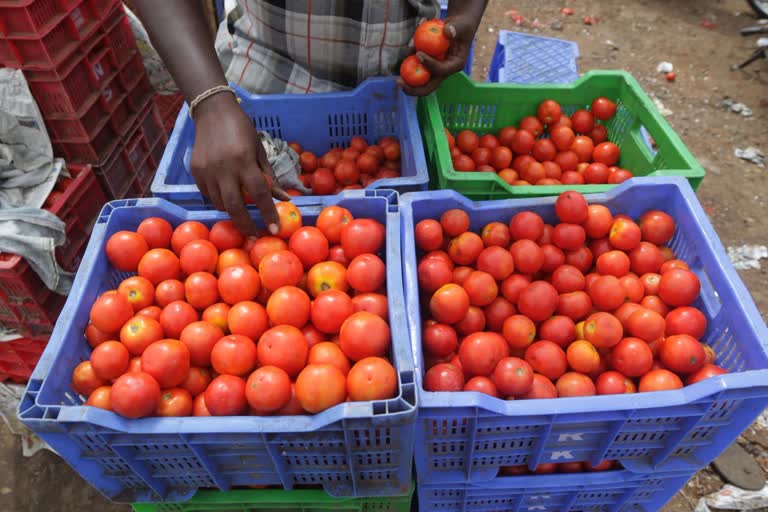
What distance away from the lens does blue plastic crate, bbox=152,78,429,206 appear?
232 centimetres

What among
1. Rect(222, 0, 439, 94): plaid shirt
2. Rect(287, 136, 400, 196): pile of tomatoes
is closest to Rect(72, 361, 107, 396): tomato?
Rect(287, 136, 400, 196): pile of tomatoes

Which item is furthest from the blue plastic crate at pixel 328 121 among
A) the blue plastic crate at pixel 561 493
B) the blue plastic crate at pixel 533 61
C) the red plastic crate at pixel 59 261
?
the blue plastic crate at pixel 533 61

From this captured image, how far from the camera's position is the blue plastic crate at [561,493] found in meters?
1.78

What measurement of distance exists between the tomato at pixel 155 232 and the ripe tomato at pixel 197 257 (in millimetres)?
133

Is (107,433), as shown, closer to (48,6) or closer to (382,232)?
(382,232)

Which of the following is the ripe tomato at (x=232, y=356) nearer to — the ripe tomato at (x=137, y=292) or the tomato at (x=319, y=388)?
the tomato at (x=319, y=388)

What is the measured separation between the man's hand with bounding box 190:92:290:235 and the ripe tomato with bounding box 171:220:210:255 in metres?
0.16

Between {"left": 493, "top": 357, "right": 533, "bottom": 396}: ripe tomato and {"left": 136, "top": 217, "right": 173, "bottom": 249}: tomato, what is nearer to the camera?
{"left": 493, "top": 357, "right": 533, "bottom": 396}: ripe tomato

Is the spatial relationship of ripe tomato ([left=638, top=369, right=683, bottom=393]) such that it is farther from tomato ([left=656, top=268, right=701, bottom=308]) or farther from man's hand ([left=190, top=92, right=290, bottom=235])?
man's hand ([left=190, top=92, right=290, bottom=235])

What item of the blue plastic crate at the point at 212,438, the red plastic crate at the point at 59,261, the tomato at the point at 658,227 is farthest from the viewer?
the red plastic crate at the point at 59,261

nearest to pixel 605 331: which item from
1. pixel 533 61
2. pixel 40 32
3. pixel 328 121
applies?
pixel 328 121

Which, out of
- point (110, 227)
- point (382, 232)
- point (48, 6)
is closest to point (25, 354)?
point (110, 227)

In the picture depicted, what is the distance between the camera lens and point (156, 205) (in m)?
1.92

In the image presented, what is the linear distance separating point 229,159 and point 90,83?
6.89 ft
